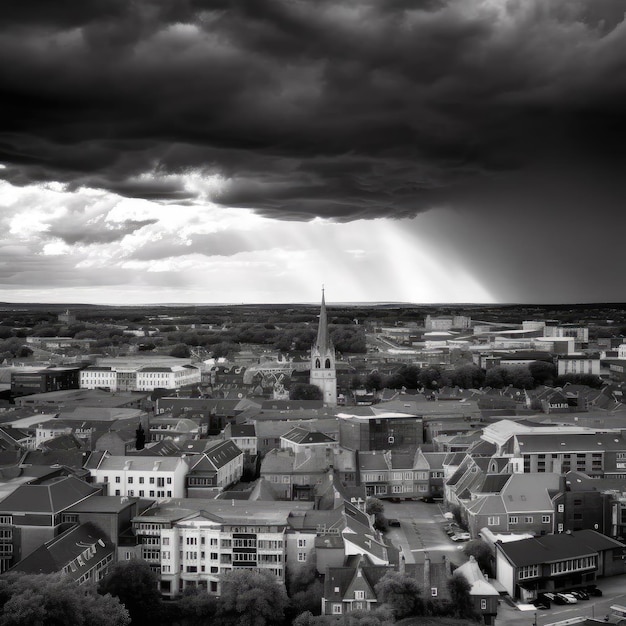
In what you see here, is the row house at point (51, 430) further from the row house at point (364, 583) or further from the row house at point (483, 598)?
the row house at point (483, 598)

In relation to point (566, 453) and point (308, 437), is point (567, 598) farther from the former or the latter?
point (308, 437)

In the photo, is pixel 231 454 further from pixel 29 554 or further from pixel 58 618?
pixel 58 618

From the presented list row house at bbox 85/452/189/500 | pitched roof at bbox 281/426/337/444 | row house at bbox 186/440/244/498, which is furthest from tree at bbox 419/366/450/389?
row house at bbox 85/452/189/500

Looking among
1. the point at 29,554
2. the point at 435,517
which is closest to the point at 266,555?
the point at 29,554

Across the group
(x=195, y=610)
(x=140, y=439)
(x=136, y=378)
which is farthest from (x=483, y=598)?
(x=136, y=378)

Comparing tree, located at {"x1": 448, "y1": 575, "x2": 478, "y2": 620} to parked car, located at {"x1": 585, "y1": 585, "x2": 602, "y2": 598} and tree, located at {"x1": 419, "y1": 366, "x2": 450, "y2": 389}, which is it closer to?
parked car, located at {"x1": 585, "y1": 585, "x2": 602, "y2": 598}

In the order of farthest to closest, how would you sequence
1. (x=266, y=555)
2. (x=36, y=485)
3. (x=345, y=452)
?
(x=345, y=452), (x=36, y=485), (x=266, y=555)
